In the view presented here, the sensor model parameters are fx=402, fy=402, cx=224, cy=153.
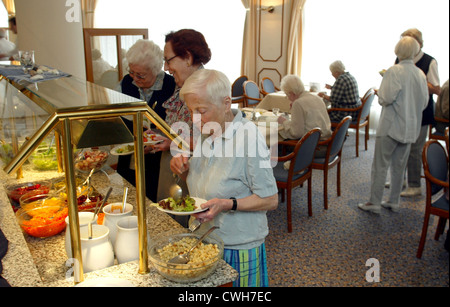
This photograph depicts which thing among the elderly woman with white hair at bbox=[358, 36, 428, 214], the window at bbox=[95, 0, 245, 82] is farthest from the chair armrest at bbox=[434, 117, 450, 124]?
the window at bbox=[95, 0, 245, 82]

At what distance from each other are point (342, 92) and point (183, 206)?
422 cm

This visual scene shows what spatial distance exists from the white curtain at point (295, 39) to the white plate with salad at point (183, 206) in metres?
6.04

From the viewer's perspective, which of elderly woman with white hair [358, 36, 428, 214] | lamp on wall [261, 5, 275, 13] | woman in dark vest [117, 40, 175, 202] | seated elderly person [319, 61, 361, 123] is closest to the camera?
woman in dark vest [117, 40, 175, 202]

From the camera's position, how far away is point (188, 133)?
2.02 metres

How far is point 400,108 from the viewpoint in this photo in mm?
3512

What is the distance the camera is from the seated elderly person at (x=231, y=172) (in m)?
1.52

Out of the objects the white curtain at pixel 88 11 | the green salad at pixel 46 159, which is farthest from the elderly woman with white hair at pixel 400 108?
the white curtain at pixel 88 11

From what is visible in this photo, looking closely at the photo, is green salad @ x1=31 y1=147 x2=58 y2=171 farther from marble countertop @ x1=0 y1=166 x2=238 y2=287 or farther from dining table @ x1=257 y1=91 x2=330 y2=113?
dining table @ x1=257 y1=91 x2=330 y2=113

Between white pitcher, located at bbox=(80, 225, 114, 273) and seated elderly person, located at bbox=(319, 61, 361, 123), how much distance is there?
4.51 meters

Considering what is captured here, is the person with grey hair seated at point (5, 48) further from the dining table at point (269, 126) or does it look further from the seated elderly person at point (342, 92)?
the seated elderly person at point (342, 92)

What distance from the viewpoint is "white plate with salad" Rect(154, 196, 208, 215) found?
1436 millimetres

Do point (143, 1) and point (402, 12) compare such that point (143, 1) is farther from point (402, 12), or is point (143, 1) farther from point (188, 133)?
point (188, 133)

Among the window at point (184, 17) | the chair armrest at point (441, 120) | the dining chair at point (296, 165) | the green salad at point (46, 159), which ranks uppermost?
the window at point (184, 17)

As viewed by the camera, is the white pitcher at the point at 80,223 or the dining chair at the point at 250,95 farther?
the dining chair at the point at 250,95
